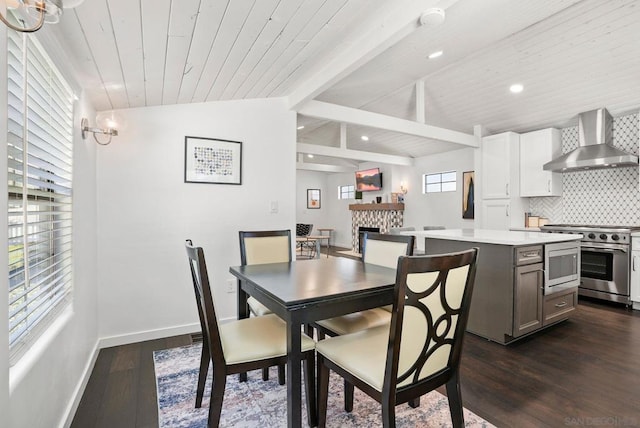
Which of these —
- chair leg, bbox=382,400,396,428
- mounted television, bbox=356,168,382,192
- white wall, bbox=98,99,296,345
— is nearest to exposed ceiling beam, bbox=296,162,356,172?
mounted television, bbox=356,168,382,192

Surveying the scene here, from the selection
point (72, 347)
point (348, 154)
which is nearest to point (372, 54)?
point (72, 347)

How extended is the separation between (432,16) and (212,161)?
215 cm

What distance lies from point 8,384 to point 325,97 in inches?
169

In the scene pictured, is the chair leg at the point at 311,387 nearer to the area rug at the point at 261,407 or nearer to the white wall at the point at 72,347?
the area rug at the point at 261,407

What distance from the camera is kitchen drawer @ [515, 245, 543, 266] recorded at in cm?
266

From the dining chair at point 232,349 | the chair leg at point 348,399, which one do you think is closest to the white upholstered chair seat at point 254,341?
the dining chair at point 232,349

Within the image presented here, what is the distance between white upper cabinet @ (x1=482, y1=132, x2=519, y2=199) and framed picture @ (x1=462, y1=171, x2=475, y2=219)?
42.7 inches

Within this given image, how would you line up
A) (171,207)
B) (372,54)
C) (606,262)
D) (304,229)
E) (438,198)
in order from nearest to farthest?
(372,54), (171,207), (606,262), (438,198), (304,229)

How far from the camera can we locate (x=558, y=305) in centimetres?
305

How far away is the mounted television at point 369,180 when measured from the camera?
8547mm

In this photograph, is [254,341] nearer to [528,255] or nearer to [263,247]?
[263,247]

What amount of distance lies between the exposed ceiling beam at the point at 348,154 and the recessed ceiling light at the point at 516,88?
2.78 meters

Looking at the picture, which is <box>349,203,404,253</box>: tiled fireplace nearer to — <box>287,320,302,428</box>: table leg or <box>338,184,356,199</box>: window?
<box>338,184,356,199</box>: window

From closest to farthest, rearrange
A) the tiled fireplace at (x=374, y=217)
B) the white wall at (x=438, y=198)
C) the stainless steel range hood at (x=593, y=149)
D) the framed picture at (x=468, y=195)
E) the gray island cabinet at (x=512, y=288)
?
the gray island cabinet at (x=512, y=288) → the stainless steel range hood at (x=593, y=149) → the framed picture at (x=468, y=195) → the white wall at (x=438, y=198) → the tiled fireplace at (x=374, y=217)
